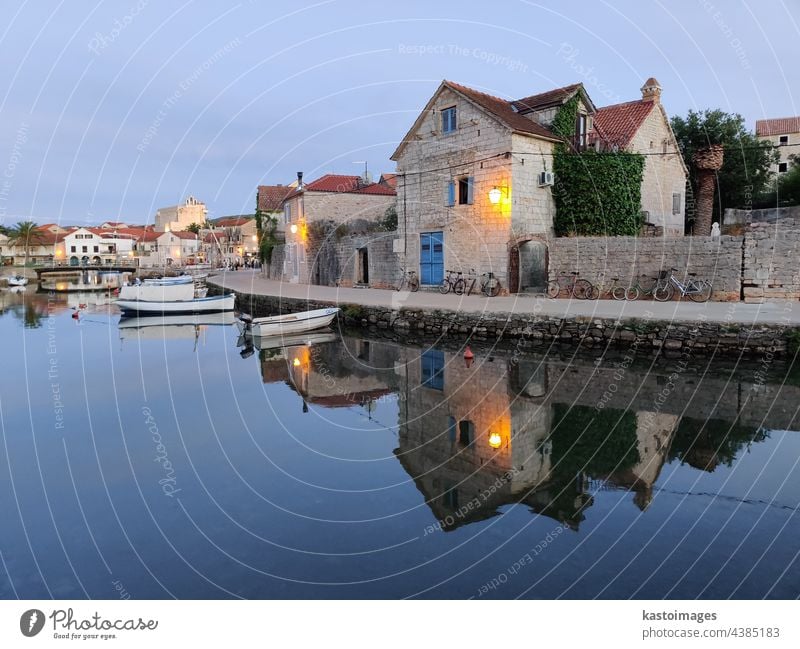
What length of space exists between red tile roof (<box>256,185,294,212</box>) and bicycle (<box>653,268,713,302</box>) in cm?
3113

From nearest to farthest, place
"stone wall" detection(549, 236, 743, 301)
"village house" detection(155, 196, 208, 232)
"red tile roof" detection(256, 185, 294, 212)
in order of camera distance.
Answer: "stone wall" detection(549, 236, 743, 301)
"red tile roof" detection(256, 185, 294, 212)
"village house" detection(155, 196, 208, 232)

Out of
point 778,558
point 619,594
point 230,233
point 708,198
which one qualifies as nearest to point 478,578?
point 619,594

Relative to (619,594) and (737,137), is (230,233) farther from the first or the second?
(619,594)

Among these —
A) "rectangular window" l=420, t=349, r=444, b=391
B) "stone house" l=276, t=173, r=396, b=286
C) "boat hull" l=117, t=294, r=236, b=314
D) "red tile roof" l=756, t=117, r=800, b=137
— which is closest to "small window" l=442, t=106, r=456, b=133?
"stone house" l=276, t=173, r=396, b=286

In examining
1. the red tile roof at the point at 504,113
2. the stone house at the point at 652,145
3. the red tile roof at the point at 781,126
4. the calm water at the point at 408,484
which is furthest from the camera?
the red tile roof at the point at 781,126

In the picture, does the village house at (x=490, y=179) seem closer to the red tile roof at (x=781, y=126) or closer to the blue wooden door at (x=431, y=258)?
the blue wooden door at (x=431, y=258)

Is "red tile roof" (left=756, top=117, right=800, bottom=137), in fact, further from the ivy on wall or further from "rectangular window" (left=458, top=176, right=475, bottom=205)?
"rectangular window" (left=458, top=176, right=475, bottom=205)

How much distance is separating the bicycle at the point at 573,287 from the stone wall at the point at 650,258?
0.17 m

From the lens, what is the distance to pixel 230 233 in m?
77.2

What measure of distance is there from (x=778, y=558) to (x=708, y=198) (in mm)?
18291

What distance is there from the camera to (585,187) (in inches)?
798

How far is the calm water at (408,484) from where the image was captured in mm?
4477

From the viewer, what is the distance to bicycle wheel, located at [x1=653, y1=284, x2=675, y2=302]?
16281mm
